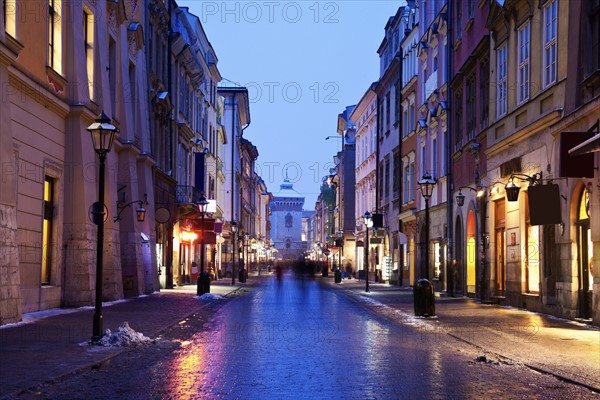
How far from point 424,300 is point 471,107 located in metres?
12.4

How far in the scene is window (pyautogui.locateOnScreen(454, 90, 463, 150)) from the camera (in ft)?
117

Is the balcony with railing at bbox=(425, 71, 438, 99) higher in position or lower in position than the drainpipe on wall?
higher

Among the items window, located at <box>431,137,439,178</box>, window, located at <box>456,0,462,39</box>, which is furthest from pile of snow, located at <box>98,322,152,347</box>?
window, located at <box>431,137,439,178</box>

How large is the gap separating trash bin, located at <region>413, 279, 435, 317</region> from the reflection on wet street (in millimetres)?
2950

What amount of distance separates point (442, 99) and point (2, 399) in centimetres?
3240

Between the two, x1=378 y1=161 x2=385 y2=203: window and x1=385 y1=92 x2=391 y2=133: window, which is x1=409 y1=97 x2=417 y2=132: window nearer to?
x1=385 y1=92 x2=391 y2=133: window

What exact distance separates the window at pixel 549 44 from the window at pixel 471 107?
30.2 ft

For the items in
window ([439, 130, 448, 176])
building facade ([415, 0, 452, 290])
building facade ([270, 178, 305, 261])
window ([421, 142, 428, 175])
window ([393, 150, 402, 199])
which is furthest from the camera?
building facade ([270, 178, 305, 261])

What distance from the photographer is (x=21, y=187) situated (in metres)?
20.8

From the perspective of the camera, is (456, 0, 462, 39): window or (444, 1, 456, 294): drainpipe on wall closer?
(456, 0, 462, 39): window

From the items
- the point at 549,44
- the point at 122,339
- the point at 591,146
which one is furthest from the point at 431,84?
the point at 591,146

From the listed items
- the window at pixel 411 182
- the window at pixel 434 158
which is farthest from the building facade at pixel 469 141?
the window at pixel 411 182

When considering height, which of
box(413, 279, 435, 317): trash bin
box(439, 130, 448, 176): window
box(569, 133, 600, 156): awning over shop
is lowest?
box(413, 279, 435, 317): trash bin

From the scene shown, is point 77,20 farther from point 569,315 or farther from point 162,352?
point 569,315
